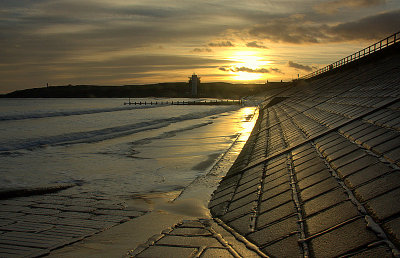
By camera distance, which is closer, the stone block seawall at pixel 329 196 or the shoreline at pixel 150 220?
the stone block seawall at pixel 329 196

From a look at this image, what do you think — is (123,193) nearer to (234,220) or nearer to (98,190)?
(98,190)

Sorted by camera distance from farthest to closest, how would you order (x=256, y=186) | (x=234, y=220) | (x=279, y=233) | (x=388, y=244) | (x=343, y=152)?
(x=256, y=186) → (x=343, y=152) → (x=234, y=220) → (x=279, y=233) → (x=388, y=244)

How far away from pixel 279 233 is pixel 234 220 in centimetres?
141

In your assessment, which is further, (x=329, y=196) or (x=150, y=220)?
(x=150, y=220)

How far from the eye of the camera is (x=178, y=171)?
13414 millimetres

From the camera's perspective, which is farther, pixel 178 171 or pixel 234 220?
pixel 178 171

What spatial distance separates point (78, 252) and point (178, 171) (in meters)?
7.80

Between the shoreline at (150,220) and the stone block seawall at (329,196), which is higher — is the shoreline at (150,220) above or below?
below

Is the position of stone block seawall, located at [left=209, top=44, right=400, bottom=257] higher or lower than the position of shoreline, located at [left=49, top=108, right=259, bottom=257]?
higher

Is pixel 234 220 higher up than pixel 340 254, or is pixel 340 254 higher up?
pixel 340 254

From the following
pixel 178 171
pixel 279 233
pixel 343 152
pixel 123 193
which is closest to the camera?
pixel 279 233

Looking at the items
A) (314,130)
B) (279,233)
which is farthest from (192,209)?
(314,130)

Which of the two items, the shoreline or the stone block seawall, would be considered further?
the shoreline

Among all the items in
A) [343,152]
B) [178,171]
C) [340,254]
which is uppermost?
[343,152]
